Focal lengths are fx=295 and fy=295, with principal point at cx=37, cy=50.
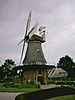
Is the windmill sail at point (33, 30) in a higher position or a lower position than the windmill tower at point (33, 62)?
higher

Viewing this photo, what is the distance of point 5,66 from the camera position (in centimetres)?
12181

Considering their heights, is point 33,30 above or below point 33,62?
above

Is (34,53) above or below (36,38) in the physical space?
below

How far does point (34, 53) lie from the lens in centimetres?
5866

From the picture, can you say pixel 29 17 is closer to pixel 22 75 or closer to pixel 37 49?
pixel 37 49

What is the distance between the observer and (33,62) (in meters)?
58.8

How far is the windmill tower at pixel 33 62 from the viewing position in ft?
192

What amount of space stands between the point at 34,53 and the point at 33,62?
1.81 m

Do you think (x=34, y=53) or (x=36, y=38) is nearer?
(x=34, y=53)

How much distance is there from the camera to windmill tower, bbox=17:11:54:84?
5847 centimetres

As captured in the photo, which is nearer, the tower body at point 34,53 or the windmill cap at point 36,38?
the tower body at point 34,53

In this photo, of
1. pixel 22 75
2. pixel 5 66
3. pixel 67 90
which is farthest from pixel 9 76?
pixel 67 90

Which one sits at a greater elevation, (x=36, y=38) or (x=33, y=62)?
(x=36, y=38)

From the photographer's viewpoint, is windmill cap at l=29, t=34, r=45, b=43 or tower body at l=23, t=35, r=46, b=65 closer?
tower body at l=23, t=35, r=46, b=65
